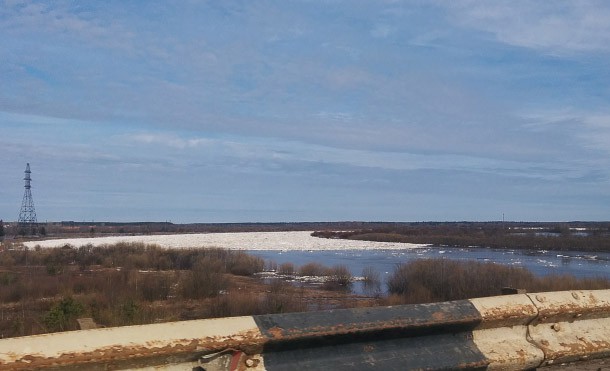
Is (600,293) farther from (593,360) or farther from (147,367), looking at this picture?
(147,367)

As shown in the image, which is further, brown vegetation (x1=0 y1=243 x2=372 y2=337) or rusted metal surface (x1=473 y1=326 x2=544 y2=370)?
brown vegetation (x1=0 y1=243 x2=372 y2=337)

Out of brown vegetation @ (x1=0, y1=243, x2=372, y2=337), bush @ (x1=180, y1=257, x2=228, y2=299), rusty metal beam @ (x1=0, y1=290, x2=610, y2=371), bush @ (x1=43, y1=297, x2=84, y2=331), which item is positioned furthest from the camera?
bush @ (x1=180, y1=257, x2=228, y2=299)

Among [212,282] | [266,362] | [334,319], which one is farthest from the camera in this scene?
[212,282]

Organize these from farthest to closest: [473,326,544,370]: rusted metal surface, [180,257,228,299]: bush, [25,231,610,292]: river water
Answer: [25,231,610,292]: river water < [180,257,228,299]: bush < [473,326,544,370]: rusted metal surface

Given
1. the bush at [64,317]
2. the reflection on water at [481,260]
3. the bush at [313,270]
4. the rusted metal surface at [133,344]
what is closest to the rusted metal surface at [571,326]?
the rusted metal surface at [133,344]

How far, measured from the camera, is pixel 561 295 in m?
3.92

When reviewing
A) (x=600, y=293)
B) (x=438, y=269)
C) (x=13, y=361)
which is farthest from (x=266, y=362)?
(x=438, y=269)

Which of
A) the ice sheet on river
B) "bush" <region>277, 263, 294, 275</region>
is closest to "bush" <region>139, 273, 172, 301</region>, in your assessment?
"bush" <region>277, 263, 294, 275</region>

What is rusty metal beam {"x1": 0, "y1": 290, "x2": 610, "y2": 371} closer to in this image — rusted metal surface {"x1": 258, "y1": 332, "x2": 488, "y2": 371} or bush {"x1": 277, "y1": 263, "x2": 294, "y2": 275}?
rusted metal surface {"x1": 258, "y1": 332, "x2": 488, "y2": 371}

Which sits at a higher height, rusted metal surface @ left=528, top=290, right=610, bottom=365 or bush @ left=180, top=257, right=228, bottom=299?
rusted metal surface @ left=528, top=290, right=610, bottom=365

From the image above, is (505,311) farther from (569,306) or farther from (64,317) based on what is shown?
(64,317)

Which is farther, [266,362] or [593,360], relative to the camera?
[593,360]

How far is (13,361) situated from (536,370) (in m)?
2.78

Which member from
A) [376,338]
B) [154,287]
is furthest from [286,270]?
[376,338]
